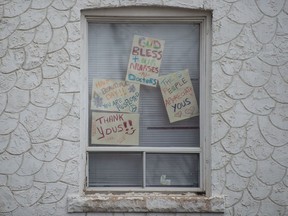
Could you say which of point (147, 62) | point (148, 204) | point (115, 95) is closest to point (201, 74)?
point (147, 62)

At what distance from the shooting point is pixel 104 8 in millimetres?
5109

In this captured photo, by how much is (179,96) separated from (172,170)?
71 centimetres

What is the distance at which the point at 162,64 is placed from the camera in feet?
17.2

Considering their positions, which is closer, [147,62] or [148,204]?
[148,204]

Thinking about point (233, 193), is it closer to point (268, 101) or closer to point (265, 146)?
point (265, 146)

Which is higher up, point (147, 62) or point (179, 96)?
point (147, 62)

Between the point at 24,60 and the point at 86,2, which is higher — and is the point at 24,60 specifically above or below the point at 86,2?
below

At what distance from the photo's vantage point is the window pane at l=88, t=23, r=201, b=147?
5.23 metres

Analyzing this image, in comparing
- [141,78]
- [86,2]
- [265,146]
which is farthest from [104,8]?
[265,146]

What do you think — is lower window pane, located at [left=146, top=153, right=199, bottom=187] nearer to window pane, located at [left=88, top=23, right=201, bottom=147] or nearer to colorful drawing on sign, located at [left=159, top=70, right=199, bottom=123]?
window pane, located at [left=88, top=23, right=201, bottom=147]

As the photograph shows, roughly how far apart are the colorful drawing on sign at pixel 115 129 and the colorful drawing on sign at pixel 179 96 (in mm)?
342

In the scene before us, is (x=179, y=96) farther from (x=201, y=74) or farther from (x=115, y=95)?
(x=115, y=95)

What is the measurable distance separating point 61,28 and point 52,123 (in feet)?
2.91

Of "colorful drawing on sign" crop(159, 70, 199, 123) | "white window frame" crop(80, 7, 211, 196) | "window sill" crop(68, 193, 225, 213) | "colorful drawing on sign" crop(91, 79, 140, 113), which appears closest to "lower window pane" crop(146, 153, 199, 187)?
"white window frame" crop(80, 7, 211, 196)
